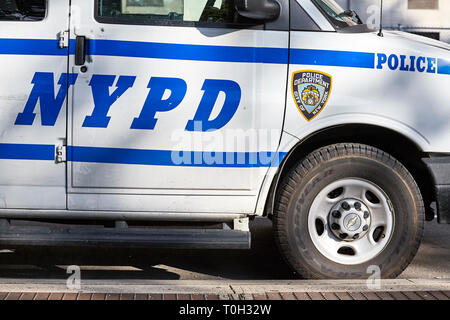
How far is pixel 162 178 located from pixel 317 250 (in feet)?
3.52

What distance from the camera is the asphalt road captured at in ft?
15.9

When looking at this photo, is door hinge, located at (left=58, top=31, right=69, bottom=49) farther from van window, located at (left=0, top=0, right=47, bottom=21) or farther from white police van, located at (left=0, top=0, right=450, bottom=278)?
van window, located at (left=0, top=0, right=47, bottom=21)

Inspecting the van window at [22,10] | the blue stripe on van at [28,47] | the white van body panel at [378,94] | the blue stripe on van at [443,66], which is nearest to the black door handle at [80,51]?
the blue stripe on van at [28,47]

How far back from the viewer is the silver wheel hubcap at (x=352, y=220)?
14.2ft

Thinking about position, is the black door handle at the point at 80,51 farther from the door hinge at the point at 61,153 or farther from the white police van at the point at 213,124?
the door hinge at the point at 61,153

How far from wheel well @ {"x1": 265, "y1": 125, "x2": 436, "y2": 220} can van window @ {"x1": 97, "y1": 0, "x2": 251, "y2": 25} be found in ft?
2.90

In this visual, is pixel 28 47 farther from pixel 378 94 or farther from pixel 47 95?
pixel 378 94

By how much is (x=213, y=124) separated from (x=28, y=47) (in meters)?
1.22

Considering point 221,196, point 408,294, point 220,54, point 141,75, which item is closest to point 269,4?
point 220,54

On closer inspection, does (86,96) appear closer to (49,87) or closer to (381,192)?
(49,87)

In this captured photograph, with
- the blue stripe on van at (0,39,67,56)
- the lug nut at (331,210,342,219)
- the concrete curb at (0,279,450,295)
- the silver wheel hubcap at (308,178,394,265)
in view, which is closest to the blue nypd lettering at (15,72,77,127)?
the blue stripe on van at (0,39,67,56)

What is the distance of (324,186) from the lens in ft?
14.2
